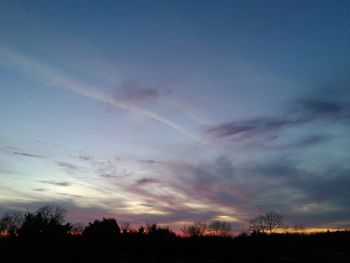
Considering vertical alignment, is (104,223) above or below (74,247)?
above

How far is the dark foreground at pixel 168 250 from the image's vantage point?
98.4 ft

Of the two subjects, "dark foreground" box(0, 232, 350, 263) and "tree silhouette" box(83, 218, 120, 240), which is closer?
"dark foreground" box(0, 232, 350, 263)

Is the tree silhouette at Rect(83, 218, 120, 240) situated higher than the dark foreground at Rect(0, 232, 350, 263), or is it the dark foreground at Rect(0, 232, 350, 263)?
the tree silhouette at Rect(83, 218, 120, 240)

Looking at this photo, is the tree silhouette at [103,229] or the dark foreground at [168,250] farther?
the tree silhouette at [103,229]

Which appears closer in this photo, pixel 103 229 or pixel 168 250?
pixel 168 250

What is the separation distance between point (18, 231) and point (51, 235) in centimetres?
560

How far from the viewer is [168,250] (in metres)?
38.1

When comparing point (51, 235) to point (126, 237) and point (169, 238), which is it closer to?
point (126, 237)

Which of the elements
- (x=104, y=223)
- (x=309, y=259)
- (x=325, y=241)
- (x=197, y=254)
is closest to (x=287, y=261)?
(x=309, y=259)

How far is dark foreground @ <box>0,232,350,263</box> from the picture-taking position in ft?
98.4

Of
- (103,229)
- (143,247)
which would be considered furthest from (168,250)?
(103,229)

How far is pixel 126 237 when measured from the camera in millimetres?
44406

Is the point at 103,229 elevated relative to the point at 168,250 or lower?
elevated

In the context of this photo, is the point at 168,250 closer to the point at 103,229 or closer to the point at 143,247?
the point at 143,247
